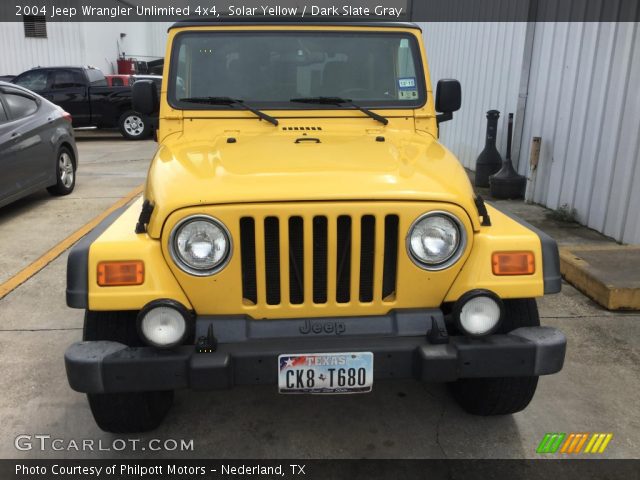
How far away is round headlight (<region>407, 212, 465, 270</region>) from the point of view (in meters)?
2.35

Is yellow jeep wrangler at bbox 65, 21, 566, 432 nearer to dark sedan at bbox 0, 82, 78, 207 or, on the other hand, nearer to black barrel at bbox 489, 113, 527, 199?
dark sedan at bbox 0, 82, 78, 207

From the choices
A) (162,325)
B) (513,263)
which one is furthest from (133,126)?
(513,263)

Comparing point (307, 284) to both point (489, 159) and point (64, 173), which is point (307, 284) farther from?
point (64, 173)

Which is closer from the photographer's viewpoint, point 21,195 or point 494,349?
point 494,349

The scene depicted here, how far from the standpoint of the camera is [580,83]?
6.39 meters

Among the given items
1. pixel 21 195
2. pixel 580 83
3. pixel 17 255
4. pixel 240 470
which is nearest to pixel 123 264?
pixel 240 470

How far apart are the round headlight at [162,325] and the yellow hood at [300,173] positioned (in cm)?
30

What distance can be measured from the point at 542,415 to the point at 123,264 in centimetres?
219

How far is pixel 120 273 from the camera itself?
2.31 metres

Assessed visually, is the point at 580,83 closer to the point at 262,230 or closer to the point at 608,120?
the point at 608,120

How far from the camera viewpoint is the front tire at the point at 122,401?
2.48 metres

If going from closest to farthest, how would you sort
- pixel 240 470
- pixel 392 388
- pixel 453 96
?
1. pixel 240 470
2. pixel 392 388
3. pixel 453 96

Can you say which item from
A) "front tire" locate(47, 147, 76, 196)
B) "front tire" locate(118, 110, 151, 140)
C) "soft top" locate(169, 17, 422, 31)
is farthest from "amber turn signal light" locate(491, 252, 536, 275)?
"front tire" locate(118, 110, 151, 140)

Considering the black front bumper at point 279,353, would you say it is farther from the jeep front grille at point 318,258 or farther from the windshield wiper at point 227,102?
the windshield wiper at point 227,102
